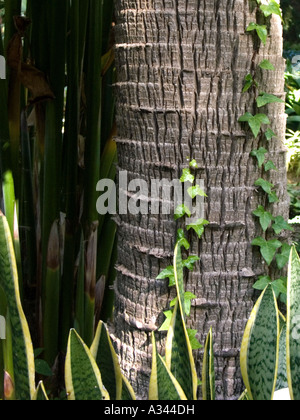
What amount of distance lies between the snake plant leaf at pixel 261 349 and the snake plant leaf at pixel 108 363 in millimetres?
222

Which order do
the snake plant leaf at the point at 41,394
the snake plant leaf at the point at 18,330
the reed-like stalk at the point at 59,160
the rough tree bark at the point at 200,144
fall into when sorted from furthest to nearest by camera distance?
1. the reed-like stalk at the point at 59,160
2. the rough tree bark at the point at 200,144
3. the snake plant leaf at the point at 18,330
4. the snake plant leaf at the point at 41,394

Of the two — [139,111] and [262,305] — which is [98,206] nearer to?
[139,111]

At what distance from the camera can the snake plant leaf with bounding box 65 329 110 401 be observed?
83cm

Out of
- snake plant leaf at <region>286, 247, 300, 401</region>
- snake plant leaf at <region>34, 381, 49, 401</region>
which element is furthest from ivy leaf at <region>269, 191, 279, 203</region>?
snake plant leaf at <region>34, 381, 49, 401</region>

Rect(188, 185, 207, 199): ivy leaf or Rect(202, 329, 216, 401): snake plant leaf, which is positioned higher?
Rect(188, 185, 207, 199): ivy leaf

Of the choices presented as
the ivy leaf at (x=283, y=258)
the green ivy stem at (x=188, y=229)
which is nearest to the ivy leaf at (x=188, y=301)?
the green ivy stem at (x=188, y=229)

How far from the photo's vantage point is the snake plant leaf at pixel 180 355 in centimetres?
89

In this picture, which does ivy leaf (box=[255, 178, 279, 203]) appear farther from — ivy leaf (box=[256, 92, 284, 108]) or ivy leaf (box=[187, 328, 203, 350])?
ivy leaf (box=[187, 328, 203, 350])

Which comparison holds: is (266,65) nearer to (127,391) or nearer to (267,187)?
(267,187)

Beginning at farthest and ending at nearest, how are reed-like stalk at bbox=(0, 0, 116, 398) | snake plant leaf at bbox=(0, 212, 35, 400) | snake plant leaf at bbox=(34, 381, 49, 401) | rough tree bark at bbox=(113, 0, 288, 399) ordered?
reed-like stalk at bbox=(0, 0, 116, 398) < rough tree bark at bbox=(113, 0, 288, 399) < snake plant leaf at bbox=(0, 212, 35, 400) < snake plant leaf at bbox=(34, 381, 49, 401)

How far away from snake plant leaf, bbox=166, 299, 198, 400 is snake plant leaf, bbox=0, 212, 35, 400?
0.77ft

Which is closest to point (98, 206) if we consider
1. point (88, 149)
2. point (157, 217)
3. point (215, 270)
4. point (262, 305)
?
point (88, 149)

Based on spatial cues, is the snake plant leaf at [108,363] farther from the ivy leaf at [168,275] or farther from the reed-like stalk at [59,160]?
the reed-like stalk at [59,160]

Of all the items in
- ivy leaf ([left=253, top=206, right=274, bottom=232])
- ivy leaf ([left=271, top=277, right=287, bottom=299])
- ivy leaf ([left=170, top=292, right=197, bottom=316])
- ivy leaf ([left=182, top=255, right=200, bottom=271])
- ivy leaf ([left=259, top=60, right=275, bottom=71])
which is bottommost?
ivy leaf ([left=170, top=292, right=197, bottom=316])
